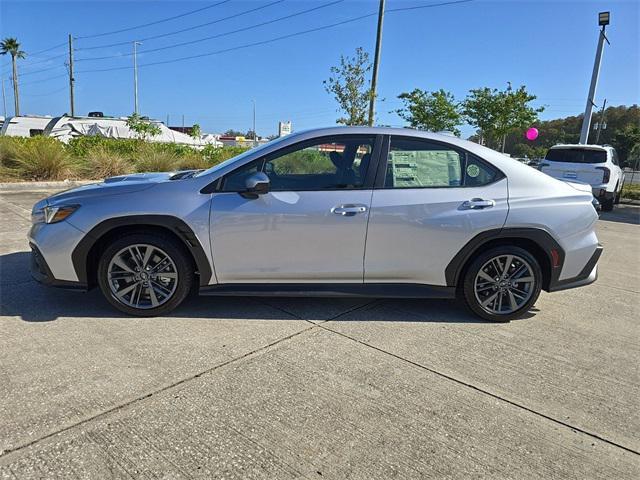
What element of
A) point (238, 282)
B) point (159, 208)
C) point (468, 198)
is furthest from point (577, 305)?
point (159, 208)

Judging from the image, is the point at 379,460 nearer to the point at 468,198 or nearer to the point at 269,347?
the point at 269,347

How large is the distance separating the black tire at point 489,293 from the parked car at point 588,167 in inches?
327

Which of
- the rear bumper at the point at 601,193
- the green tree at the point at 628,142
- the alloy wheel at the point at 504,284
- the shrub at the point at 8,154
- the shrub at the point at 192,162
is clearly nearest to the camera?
the alloy wheel at the point at 504,284

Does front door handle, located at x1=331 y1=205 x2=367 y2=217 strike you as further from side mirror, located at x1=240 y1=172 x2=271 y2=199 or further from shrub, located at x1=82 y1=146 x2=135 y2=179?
shrub, located at x1=82 y1=146 x2=135 y2=179

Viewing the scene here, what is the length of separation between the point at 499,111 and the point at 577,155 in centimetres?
764

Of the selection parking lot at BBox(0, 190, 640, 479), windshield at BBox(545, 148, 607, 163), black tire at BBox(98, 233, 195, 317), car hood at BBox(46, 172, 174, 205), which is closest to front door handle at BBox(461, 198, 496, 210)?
parking lot at BBox(0, 190, 640, 479)

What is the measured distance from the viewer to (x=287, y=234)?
3422 millimetres

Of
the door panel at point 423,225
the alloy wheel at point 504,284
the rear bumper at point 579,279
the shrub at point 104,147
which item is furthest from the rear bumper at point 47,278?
the shrub at point 104,147

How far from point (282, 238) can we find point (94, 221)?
1.47 meters

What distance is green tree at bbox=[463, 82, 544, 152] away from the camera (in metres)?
17.9

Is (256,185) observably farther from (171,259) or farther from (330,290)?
(330,290)

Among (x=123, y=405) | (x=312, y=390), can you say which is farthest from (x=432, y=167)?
(x=123, y=405)

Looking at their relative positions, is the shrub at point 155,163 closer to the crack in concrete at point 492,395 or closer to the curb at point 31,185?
the curb at point 31,185

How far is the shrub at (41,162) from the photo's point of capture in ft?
37.1
